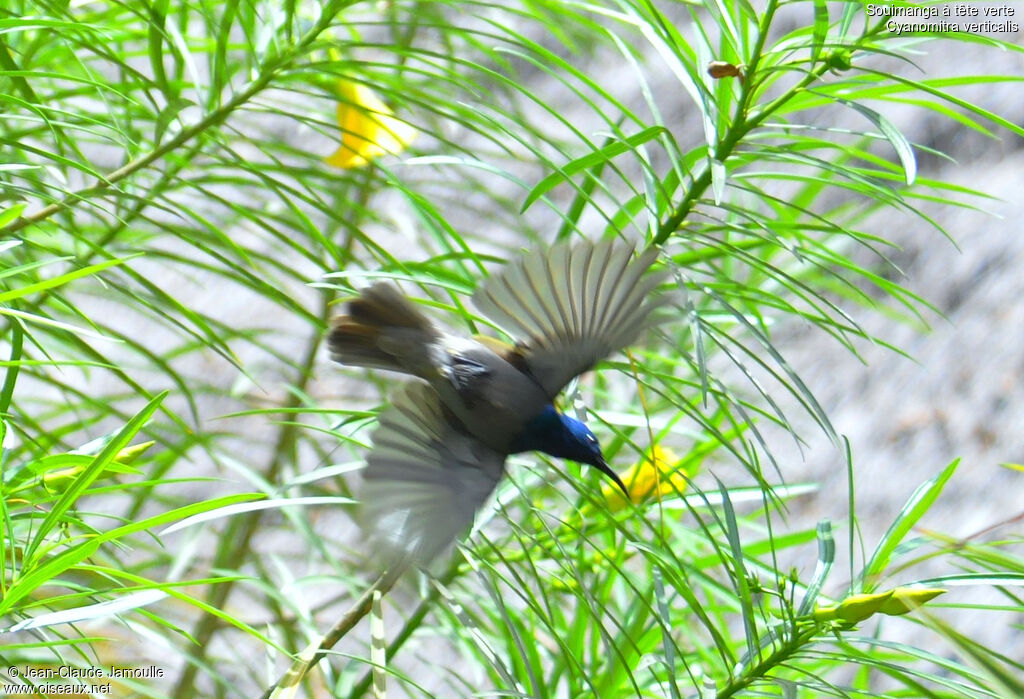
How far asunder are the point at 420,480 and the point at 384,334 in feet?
0.24

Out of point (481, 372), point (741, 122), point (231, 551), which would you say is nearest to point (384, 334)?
point (481, 372)

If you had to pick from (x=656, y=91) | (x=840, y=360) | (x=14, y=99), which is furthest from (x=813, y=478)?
(x=14, y=99)

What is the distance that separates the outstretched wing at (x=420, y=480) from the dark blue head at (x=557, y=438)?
14 mm

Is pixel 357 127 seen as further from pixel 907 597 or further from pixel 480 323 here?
pixel 907 597

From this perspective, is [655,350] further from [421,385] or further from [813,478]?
[813,478]

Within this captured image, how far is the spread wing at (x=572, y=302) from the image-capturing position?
364 millimetres

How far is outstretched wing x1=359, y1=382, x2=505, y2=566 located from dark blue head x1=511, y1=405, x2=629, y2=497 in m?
0.01

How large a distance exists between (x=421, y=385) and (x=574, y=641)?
0.16 meters

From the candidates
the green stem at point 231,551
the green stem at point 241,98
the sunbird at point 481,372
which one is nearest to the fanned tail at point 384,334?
the sunbird at point 481,372

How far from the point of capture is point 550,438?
418 millimetres

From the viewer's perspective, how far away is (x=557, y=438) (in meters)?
0.42

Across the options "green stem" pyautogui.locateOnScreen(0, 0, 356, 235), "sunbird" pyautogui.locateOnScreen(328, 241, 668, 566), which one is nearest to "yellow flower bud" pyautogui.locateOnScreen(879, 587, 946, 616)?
"sunbird" pyautogui.locateOnScreen(328, 241, 668, 566)

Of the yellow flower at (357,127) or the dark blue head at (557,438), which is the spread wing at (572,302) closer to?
the dark blue head at (557,438)

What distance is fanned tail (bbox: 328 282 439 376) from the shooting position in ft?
1.38
